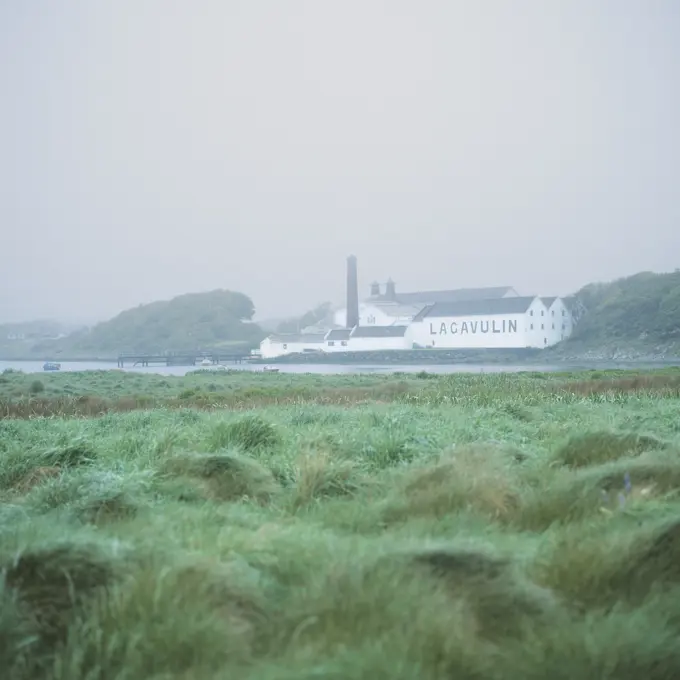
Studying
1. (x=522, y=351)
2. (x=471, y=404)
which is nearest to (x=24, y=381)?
(x=471, y=404)

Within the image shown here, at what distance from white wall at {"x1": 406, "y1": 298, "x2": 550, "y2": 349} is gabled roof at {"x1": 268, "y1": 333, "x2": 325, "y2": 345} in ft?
18.2

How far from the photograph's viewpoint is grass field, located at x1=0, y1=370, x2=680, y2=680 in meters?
2.61

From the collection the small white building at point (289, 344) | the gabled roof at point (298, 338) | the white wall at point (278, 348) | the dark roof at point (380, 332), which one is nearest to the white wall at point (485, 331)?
the dark roof at point (380, 332)

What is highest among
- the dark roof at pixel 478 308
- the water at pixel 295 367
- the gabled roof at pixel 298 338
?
the dark roof at pixel 478 308

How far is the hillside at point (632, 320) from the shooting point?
36562 millimetres

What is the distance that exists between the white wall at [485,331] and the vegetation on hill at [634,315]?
2.36 metres

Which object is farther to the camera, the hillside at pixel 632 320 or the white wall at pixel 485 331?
the white wall at pixel 485 331

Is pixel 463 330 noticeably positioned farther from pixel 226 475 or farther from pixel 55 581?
pixel 55 581

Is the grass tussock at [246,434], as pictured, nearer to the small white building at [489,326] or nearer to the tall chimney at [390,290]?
the small white building at [489,326]

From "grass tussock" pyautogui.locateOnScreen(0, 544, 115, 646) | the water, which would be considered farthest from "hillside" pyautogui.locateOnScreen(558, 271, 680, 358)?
"grass tussock" pyautogui.locateOnScreen(0, 544, 115, 646)

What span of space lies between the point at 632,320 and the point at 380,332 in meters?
15.0

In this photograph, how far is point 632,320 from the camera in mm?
40281

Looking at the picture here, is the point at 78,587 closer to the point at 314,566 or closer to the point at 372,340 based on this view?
the point at 314,566

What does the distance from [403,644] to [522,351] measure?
37468 millimetres
